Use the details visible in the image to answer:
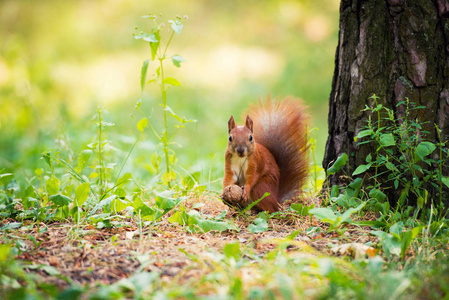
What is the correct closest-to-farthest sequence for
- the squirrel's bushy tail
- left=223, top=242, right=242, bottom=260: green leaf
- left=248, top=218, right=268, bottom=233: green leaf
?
left=223, top=242, right=242, bottom=260: green leaf → left=248, top=218, right=268, bottom=233: green leaf → the squirrel's bushy tail

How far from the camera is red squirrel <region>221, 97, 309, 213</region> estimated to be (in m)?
2.29

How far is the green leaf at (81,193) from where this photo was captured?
199 cm

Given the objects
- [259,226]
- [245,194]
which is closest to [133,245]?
[259,226]

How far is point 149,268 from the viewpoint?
155 cm

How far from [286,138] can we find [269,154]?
15cm

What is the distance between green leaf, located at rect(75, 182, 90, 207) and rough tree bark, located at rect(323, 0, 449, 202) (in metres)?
1.18

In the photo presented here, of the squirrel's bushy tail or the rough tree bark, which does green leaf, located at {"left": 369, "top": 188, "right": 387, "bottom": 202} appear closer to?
the rough tree bark

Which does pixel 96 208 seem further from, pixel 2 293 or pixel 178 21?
pixel 178 21

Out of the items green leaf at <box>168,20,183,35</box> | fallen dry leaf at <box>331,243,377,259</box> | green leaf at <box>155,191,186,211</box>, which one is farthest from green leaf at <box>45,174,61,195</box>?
fallen dry leaf at <box>331,243,377,259</box>

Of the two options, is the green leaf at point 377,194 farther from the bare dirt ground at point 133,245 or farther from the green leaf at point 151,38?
the green leaf at point 151,38

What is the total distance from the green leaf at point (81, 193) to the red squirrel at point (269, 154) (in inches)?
26.4

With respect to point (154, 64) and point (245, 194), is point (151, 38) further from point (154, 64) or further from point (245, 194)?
point (154, 64)

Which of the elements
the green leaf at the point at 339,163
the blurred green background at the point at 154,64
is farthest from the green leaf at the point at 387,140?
Result: the blurred green background at the point at 154,64

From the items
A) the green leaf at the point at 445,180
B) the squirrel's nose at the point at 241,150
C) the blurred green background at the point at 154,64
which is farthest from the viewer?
the blurred green background at the point at 154,64
